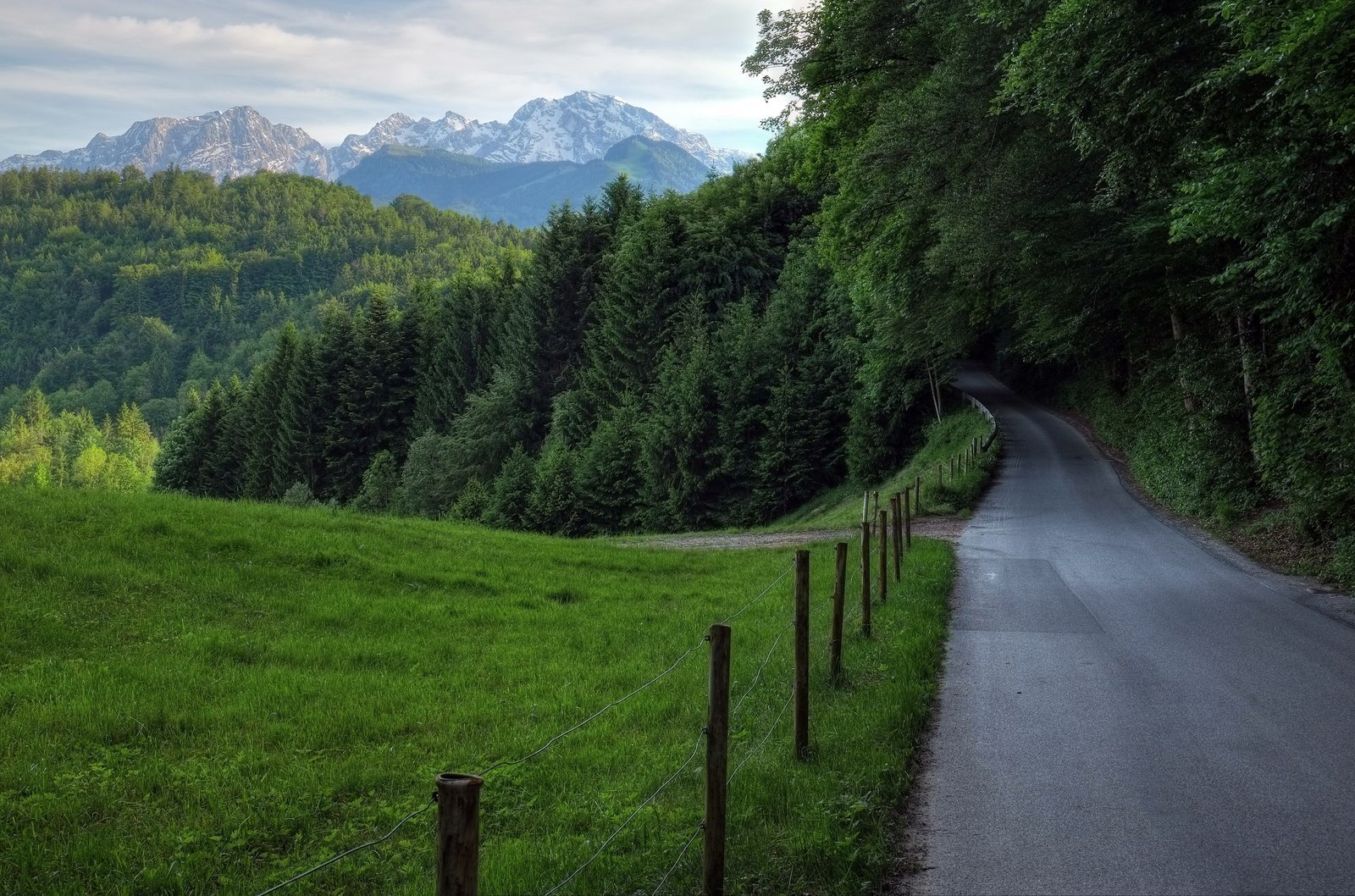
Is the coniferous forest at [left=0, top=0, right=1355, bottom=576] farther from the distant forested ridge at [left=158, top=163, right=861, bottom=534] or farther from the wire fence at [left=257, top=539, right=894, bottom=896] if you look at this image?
the wire fence at [left=257, top=539, right=894, bottom=896]

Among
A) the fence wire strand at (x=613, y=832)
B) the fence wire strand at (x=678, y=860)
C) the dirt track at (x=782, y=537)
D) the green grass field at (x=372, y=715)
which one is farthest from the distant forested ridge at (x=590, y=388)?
the fence wire strand at (x=678, y=860)

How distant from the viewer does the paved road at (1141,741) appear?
17.4 feet

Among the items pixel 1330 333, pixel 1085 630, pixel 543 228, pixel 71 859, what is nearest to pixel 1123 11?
pixel 1330 333

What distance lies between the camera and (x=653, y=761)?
23.7 ft

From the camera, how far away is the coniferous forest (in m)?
12.7

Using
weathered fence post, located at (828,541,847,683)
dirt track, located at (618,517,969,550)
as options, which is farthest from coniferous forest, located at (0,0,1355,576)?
weathered fence post, located at (828,541,847,683)

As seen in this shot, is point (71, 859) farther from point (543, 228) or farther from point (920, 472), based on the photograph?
point (543, 228)

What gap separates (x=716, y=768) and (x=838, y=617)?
3937 millimetres

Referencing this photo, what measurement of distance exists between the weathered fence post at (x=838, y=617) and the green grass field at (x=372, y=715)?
0.77ft

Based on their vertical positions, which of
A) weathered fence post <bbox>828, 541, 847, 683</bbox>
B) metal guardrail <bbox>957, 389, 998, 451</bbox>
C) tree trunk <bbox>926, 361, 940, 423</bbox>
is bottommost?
weathered fence post <bbox>828, 541, 847, 683</bbox>

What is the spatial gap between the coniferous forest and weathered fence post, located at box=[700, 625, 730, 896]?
825 centimetres

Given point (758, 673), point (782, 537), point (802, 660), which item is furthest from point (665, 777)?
point (782, 537)

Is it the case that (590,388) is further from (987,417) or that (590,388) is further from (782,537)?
(782,537)

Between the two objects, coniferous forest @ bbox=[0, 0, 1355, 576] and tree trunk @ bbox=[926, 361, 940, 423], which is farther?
tree trunk @ bbox=[926, 361, 940, 423]
